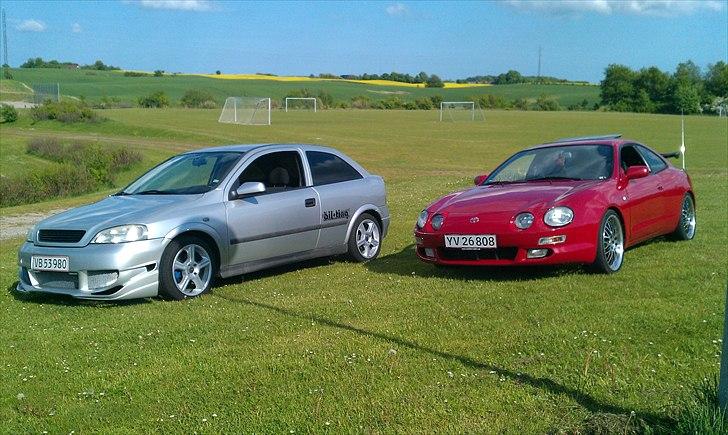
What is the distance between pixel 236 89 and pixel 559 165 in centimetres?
10576

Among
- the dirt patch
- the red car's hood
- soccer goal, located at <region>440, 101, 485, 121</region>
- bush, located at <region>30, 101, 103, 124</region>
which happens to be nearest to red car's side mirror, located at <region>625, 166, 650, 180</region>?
the red car's hood

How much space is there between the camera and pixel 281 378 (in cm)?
518

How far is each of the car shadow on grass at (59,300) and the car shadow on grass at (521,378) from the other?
6.55 ft

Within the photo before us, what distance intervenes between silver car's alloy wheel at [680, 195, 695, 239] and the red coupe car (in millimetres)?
244

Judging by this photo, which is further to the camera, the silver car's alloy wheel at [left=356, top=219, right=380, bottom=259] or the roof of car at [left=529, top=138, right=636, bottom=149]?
the silver car's alloy wheel at [left=356, top=219, right=380, bottom=259]

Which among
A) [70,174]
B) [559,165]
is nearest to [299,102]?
[70,174]

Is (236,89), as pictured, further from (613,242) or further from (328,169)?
(613,242)

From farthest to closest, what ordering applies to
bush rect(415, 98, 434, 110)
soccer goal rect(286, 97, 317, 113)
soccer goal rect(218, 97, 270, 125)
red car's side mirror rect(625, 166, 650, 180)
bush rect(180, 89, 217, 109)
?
bush rect(415, 98, 434, 110) < bush rect(180, 89, 217, 109) < soccer goal rect(286, 97, 317, 113) < soccer goal rect(218, 97, 270, 125) < red car's side mirror rect(625, 166, 650, 180)

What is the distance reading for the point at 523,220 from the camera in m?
8.02

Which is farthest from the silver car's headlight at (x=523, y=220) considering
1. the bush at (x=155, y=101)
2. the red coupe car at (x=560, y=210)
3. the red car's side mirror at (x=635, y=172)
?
the bush at (x=155, y=101)

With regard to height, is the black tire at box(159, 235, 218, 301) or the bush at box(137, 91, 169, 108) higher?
the bush at box(137, 91, 169, 108)

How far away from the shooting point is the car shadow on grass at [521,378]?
163 inches

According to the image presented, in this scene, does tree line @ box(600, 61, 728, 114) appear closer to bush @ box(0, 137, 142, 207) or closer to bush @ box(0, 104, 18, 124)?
bush @ box(0, 104, 18, 124)

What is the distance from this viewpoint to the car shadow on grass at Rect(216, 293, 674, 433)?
4152 mm
